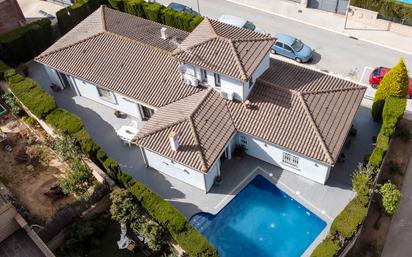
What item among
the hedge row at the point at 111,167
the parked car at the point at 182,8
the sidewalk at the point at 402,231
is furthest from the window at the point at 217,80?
the sidewalk at the point at 402,231

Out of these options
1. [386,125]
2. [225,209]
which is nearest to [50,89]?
[225,209]

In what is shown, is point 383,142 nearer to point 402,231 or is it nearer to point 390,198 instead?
point 390,198

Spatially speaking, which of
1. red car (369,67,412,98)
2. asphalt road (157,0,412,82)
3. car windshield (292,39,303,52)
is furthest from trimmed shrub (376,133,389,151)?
car windshield (292,39,303,52)

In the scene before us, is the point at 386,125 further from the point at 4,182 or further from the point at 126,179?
the point at 4,182

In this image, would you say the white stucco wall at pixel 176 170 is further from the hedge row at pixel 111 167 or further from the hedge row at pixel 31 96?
the hedge row at pixel 31 96

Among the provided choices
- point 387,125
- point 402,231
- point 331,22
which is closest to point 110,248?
point 402,231

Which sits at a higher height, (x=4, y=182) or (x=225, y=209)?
(x=4, y=182)
